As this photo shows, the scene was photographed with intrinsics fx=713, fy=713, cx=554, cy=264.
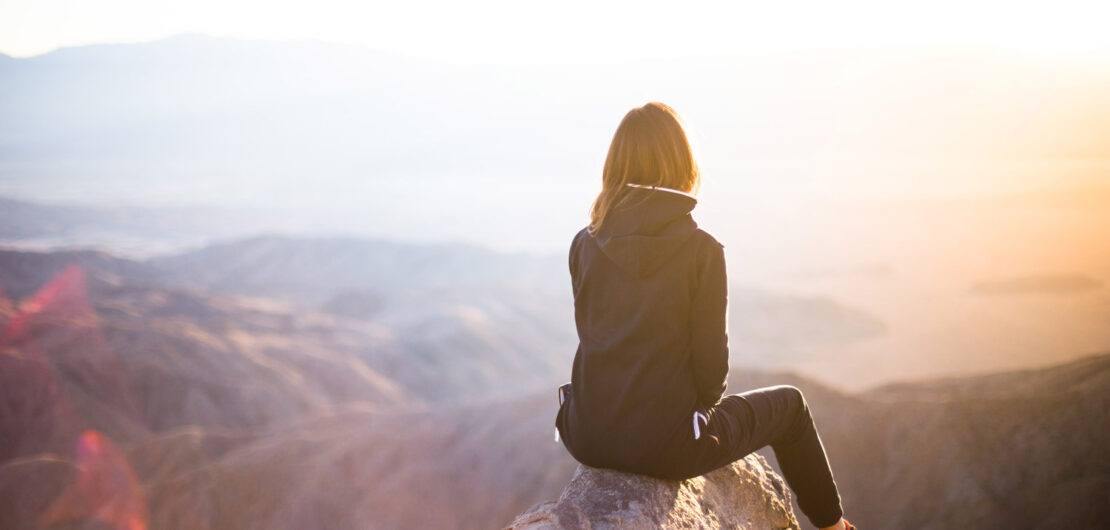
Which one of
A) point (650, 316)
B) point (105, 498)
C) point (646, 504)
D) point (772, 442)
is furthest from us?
point (105, 498)

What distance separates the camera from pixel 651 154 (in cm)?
261

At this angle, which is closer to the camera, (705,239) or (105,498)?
(705,239)

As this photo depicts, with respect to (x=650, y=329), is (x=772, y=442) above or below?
below

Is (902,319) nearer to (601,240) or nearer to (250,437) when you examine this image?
(250,437)

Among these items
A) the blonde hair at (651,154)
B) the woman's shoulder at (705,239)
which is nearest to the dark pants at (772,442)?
the woman's shoulder at (705,239)

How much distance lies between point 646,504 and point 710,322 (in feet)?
2.96

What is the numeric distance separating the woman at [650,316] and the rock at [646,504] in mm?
255

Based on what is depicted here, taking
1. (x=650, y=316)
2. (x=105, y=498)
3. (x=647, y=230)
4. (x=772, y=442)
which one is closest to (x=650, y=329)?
(x=650, y=316)

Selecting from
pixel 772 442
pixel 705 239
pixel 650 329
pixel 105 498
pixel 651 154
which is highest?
pixel 651 154

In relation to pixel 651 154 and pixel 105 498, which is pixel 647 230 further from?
pixel 105 498

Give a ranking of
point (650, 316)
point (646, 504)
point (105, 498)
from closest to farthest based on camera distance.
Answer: point (650, 316)
point (646, 504)
point (105, 498)

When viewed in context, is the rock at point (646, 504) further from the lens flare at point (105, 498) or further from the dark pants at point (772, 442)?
the lens flare at point (105, 498)

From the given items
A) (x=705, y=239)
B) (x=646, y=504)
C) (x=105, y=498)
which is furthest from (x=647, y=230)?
(x=105, y=498)

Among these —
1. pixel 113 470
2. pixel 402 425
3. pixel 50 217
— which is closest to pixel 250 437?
pixel 113 470
